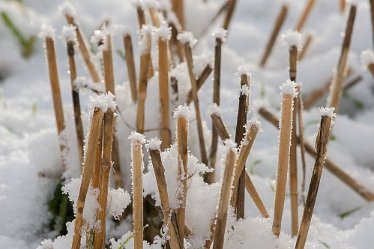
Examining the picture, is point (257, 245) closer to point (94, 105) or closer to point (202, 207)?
point (202, 207)

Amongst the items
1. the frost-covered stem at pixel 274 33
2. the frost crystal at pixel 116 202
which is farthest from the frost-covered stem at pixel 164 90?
the frost-covered stem at pixel 274 33

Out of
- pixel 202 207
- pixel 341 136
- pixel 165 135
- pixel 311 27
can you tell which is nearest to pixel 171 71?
pixel 165 135

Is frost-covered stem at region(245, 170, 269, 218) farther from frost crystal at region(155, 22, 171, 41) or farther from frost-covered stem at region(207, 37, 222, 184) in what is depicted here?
frost crystal at region(155, 22, 171, 41)

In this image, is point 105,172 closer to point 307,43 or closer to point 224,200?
point 224,200

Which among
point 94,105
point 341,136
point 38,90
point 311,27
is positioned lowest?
point 94,105

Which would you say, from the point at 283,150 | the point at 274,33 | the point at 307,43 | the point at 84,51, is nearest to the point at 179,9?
the point at 274,33

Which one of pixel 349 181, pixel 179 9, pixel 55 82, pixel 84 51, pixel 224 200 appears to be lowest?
pixel 224 200
